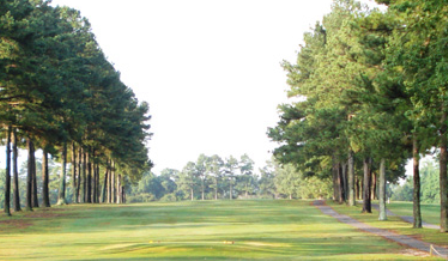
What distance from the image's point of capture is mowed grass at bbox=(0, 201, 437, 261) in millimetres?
23391

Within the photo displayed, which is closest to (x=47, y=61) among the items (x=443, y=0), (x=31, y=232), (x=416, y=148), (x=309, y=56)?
(x=31, y=232)

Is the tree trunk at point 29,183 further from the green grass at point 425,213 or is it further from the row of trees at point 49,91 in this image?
the green grass at point 425,213

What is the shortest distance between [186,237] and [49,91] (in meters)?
18.0

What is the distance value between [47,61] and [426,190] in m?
151

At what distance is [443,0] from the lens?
864 inches

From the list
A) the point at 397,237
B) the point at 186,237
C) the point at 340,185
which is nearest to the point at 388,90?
the point at 397,237

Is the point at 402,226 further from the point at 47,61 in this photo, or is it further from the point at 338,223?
the point at 47,61

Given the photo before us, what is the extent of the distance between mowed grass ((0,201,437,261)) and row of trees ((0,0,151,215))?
22.6ft

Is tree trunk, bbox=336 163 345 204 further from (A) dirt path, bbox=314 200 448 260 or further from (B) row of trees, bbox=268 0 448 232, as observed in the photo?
(A) dirt path, bbox=314 200 448 260

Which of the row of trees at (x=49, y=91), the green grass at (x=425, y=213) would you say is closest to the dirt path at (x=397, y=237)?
the green grass at (x=425, y=213)

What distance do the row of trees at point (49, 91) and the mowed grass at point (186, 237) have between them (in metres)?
6.89

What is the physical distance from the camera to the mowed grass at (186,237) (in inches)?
921

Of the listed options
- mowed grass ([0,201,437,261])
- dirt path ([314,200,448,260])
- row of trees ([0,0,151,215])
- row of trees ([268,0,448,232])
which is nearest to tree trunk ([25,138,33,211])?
row of trees ([0,0,151,215])

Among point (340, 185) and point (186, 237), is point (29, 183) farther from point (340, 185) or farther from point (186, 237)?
point (340, 185)
